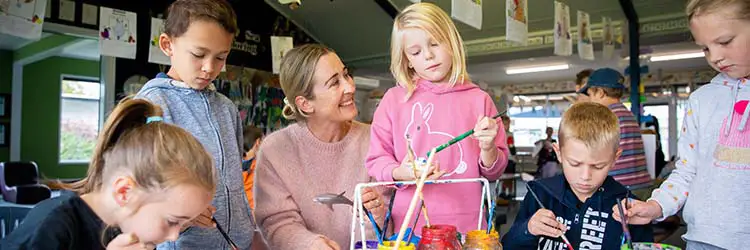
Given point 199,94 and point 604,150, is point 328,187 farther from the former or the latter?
point 604,150

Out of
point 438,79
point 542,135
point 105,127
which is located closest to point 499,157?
point 438,79

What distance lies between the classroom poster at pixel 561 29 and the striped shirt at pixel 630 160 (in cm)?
146

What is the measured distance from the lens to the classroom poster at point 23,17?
9.68 feet

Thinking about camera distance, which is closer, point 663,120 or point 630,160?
point 630,160

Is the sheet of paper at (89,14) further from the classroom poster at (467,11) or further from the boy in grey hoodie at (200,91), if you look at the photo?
the boy in grey hoodie at (200,91)

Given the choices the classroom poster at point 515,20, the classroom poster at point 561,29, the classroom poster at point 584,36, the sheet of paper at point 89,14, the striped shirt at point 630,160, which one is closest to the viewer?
the striped shirt at point 630,160

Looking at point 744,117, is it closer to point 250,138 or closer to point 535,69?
point 250,138

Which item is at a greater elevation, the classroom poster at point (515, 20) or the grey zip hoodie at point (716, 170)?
the classroom poster at point (515, 20)

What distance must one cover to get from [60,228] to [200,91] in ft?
1.80

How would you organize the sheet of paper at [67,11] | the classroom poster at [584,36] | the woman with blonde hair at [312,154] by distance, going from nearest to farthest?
the woman with blonde hair at [312,154] → the sheet of paper at [67,11] → the classroom poster at [584,36]

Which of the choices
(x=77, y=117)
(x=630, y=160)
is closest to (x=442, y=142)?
(x=630, y=160)

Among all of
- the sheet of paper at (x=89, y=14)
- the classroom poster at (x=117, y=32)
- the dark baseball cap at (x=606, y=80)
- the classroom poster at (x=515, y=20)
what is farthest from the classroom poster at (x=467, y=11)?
the sheet of paper at (x=89, y=14)

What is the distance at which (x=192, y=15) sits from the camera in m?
1.38

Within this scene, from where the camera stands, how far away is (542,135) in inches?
480
